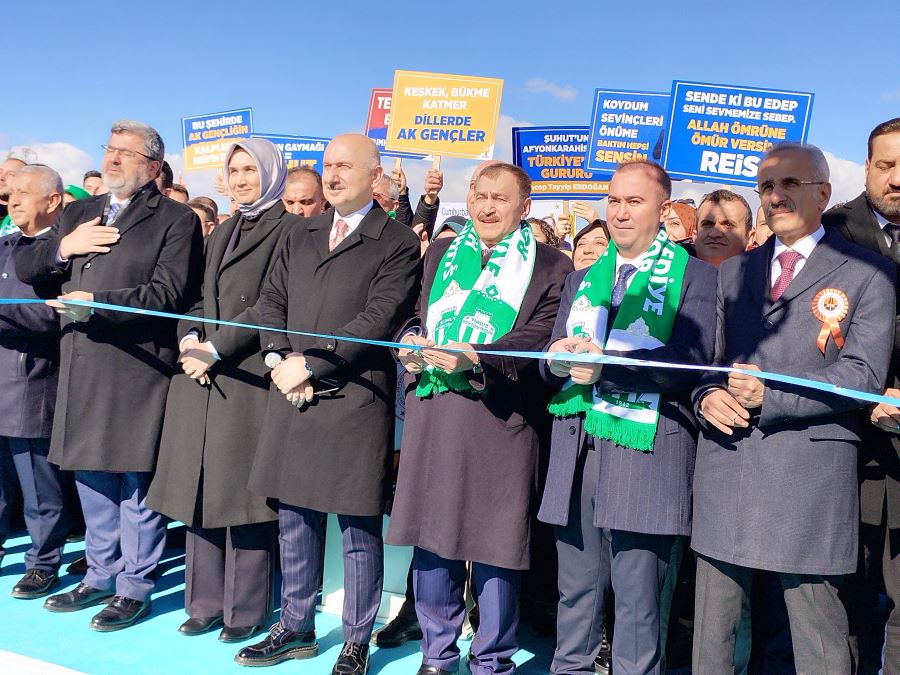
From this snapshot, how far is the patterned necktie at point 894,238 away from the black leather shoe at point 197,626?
357 cm

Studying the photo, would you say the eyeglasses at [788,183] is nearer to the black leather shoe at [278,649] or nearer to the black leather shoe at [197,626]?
the black leather shoe at [278,649]

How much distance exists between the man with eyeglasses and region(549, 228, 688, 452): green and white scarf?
7.34 ft

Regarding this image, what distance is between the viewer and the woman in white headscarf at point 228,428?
12.9 feet

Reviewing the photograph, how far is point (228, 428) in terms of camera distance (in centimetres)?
395

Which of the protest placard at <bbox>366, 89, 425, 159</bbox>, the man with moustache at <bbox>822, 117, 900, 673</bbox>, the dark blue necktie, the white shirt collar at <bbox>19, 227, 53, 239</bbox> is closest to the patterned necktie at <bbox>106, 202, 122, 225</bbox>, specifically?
the white shirt collar at <bbox>19, 227, 53, 239</bbox>

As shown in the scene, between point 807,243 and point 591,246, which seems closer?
point 807,243

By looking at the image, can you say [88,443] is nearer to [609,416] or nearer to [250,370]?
[250,370]

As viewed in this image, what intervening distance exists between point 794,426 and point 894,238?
91 centimetres

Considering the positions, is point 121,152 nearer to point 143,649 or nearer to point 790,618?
point 143,649

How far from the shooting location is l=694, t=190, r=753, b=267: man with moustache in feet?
13.8

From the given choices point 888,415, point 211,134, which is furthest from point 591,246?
point 211,134

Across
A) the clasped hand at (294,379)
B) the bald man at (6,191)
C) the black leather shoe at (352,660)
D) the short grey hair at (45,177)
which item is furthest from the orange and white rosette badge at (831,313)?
the bald man at (6,191)

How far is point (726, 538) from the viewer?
281 centimetres

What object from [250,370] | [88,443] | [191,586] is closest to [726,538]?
[250,370]
